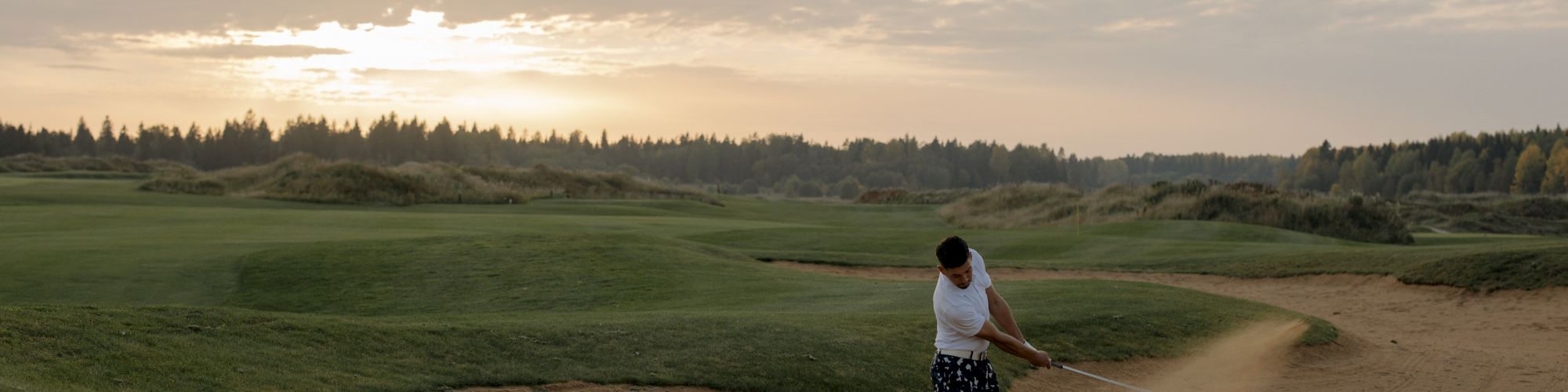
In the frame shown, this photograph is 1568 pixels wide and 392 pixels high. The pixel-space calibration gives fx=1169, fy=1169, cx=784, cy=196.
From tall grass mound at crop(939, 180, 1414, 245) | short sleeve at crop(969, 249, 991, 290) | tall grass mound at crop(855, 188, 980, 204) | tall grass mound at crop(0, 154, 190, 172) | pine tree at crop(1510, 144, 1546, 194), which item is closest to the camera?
short sleeve at crop(969, 249, 991, 290)

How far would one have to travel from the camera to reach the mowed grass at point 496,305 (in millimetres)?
10852

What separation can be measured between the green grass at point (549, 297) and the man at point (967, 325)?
166 inches

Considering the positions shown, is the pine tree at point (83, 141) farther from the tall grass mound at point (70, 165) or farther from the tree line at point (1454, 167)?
the tree line at point (1454, 167)

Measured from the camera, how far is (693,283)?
22.8 m

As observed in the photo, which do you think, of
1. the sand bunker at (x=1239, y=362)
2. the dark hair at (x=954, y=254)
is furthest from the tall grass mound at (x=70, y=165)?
the dark hair at (x=954, y=254)

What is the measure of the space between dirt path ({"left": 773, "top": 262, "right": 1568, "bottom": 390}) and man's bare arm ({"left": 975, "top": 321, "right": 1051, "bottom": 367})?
5535mm

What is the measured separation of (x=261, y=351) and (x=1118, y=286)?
14789 millimetres

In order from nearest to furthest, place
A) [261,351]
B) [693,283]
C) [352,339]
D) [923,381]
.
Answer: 1. [261,351]
2. [352,339]
3. [923,381]
4. [693,283]

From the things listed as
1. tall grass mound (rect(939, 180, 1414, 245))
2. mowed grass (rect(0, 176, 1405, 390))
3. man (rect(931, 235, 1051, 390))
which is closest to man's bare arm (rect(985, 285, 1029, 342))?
man (rect(931, 235, 1051, 390))

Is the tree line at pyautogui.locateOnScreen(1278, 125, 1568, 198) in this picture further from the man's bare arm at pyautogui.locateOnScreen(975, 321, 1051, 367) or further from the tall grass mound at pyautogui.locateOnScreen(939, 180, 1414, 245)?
the man's bare arm at pyautogui.locateOnScreen(975, 321, 1051, 367)

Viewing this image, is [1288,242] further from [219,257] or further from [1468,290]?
[219,257]

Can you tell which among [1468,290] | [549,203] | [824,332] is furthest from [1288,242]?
[549,203]

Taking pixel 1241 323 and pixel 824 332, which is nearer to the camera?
pixel 824 332

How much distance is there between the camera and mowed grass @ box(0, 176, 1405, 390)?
427 inches
